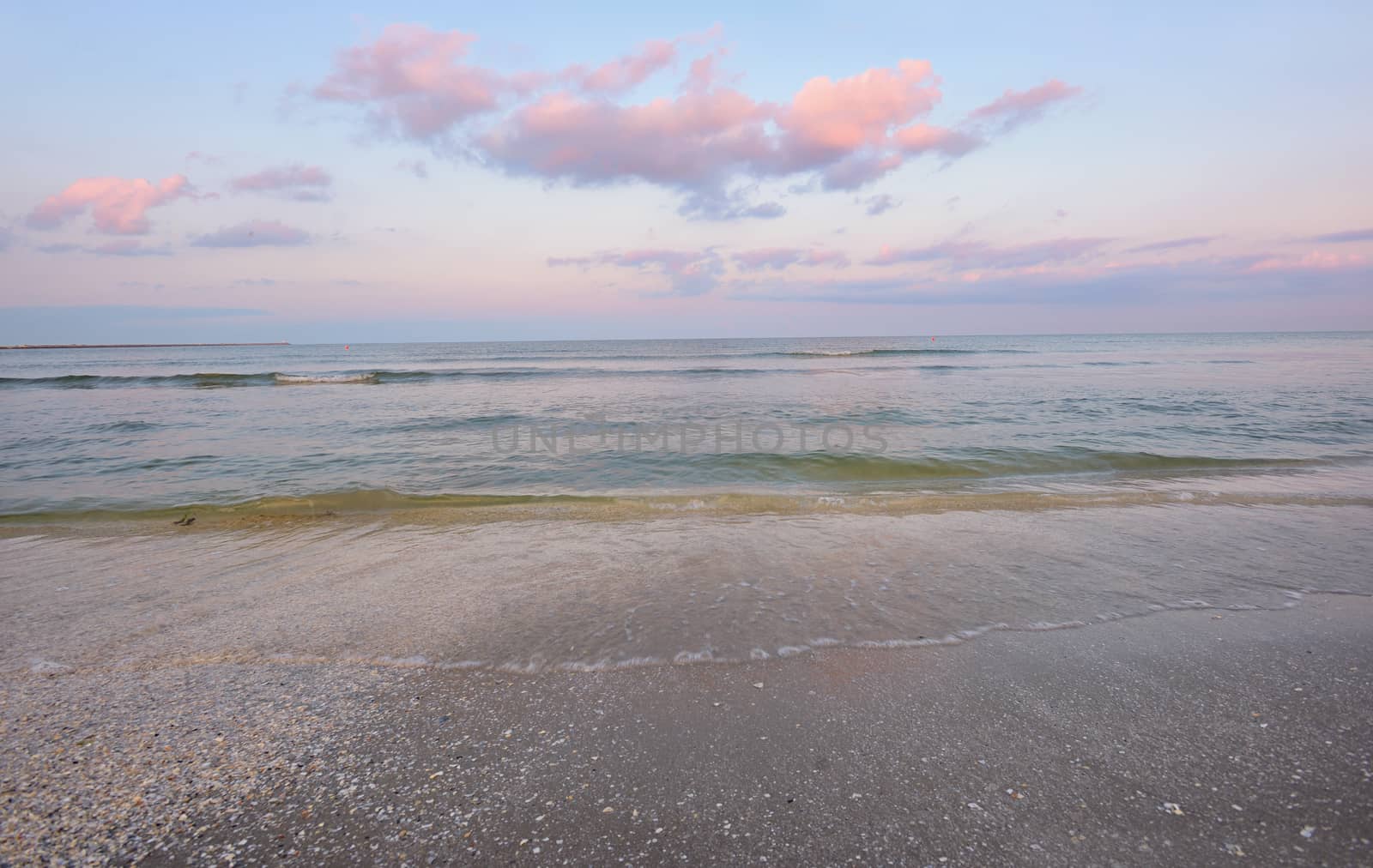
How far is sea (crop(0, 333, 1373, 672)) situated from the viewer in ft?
12.9

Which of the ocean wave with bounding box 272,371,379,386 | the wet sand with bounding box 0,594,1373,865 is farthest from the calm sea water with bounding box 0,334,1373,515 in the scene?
the wet sand with bounding box 0,594,1373,865

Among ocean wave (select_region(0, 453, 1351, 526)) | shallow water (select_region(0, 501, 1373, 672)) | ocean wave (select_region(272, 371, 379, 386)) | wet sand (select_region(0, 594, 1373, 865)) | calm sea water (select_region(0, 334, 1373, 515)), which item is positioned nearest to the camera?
wet sand (select_region(0, 594, 1373, 865))

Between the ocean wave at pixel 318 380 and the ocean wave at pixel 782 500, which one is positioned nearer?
the ocean wave at pixel 782 500

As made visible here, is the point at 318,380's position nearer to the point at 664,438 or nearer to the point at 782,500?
the point at 664,438

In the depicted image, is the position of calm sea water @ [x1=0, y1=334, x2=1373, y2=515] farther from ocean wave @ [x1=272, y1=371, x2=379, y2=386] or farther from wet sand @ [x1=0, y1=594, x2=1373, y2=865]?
wet sand @ [x1=0, y1=594, x2=1373, y2=865]

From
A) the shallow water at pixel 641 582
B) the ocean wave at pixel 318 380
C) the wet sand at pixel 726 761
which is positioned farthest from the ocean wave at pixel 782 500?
the ocean wave at pixel 318 380

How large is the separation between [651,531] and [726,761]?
398 cm

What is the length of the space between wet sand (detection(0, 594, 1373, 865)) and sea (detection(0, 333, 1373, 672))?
41 centimetres

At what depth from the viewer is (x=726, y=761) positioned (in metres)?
2.54

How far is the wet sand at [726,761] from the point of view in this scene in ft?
6.89

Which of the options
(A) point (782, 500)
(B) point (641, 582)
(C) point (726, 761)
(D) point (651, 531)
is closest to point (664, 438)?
(A) point (782, 500)

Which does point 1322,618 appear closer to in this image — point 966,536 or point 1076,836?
point 966,536

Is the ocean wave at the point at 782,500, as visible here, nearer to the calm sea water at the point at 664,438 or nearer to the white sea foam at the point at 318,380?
the calm sea water at the point at 664,438

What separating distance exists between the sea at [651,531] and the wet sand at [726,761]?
16.3 inches
